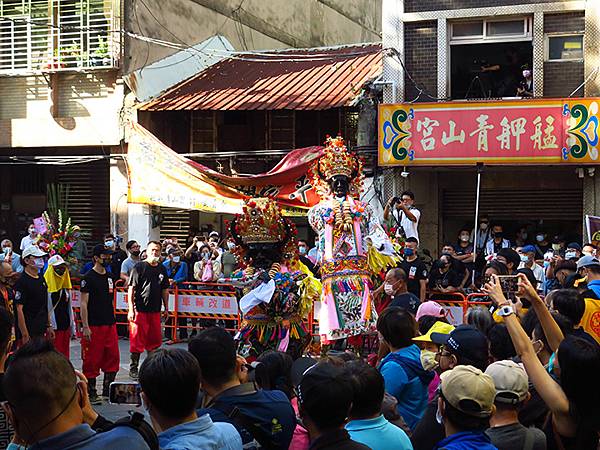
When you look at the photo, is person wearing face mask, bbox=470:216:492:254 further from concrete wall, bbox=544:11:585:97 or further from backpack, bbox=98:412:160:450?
backpack, bbox=98:412:160:450

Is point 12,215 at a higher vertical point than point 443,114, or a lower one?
lower

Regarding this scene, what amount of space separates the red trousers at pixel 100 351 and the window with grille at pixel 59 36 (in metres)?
11.3

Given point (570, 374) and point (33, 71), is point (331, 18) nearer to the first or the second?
point (33, 71)

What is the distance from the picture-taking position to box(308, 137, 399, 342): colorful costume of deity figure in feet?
35.1

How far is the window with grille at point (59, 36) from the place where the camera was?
21203 millimetres

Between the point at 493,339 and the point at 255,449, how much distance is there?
206 cm

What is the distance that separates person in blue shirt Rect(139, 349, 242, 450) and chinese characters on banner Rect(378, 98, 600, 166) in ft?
45.9

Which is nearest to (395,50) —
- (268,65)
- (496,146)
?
(496,146)

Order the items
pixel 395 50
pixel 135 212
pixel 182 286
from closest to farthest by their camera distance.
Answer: pixel 182 286
pixel 395 50
pixel 135 212

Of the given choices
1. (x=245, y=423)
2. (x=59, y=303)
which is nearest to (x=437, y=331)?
(x=245, y=423)

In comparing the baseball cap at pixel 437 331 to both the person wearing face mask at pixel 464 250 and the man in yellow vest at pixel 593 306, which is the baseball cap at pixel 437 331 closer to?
the man in yellow vest at pixel 593 306

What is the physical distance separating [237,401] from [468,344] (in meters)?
1.43

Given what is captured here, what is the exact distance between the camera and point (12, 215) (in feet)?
81.6

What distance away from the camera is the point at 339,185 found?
35.3 feet
